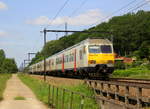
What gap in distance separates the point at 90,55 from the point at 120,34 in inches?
3009

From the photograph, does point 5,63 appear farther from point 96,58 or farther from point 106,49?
point 96,58

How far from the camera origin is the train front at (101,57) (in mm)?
25250

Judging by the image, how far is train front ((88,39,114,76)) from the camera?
2525cm

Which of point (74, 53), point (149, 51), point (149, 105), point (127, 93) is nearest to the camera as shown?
point (149, 105)

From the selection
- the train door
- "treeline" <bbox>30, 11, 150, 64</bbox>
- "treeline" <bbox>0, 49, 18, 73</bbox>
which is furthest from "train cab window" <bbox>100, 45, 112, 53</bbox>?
"treeline" <bbox>0, 49, 18, 73</bbox>

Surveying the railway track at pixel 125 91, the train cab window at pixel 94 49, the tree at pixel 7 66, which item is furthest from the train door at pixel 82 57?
the tree at pixel 7 66

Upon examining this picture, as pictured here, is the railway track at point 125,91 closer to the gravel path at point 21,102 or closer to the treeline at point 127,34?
the gravel path at point 21,102

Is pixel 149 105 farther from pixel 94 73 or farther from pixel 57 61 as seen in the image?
pixel 57 61

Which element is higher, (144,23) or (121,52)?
(144,23)

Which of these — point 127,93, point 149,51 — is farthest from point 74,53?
point 149,51

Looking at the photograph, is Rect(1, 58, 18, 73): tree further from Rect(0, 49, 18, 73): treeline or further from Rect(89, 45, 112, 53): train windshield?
Rect(89, 45, 112, 53): train windshield

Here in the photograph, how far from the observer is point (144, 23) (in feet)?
318

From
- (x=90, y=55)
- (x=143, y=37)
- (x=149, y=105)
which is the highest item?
(x=143, y=37)

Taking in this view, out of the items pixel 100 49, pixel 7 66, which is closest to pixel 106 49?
pixel 100 49
